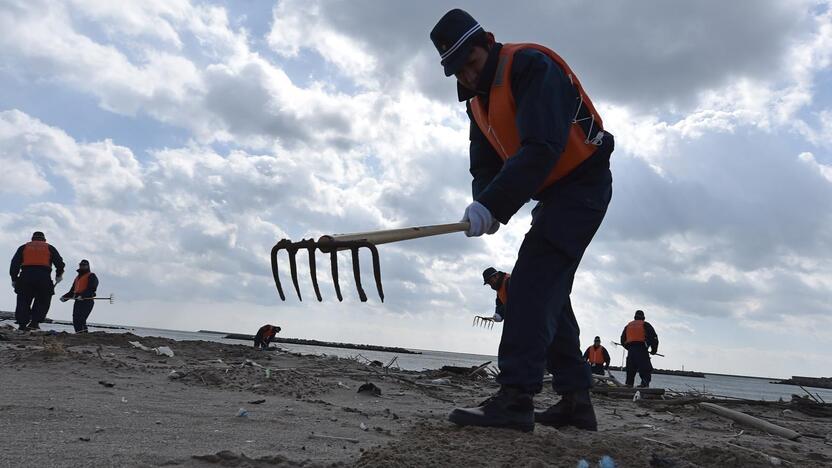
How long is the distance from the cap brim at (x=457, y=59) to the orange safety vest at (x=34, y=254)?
12377 millimetres

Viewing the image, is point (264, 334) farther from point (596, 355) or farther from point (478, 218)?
point (478, 218)

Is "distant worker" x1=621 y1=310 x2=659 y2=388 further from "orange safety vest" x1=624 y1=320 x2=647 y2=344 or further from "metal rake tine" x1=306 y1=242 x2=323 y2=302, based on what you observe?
"metal rake tine" x1=306 y1=242 x2=323 y2=302

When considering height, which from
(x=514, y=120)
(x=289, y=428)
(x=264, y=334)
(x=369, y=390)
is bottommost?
(x=289, y=428)

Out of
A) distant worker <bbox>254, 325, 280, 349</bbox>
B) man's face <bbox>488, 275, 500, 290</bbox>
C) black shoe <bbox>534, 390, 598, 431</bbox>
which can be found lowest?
black shoe <bbox>534, 390, 598, 431</bbox>

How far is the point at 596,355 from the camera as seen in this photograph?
17578 millimetres

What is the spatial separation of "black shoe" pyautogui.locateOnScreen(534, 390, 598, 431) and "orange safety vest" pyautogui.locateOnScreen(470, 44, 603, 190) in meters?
1.13

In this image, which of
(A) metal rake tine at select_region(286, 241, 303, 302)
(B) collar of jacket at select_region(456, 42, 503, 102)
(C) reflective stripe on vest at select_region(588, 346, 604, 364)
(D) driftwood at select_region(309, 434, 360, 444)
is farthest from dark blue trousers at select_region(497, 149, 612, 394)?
(C) reflective stripe on vest at select_region(588, 346, 604, 364)

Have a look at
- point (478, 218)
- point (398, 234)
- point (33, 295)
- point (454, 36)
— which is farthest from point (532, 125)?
point (33, 295)

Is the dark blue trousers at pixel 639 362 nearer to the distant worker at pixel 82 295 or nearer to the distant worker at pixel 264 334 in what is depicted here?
the distant worker at pixel 264 334

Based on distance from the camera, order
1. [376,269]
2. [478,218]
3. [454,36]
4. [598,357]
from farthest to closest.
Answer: [598,357]
[376,269]
[454,36]
[478,218]

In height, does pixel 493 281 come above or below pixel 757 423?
above

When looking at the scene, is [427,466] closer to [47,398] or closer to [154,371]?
[47,398]

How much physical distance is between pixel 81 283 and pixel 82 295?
306mm

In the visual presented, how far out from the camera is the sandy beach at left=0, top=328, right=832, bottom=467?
7.59ft
